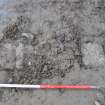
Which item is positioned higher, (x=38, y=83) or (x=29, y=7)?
(x=29, y=7)

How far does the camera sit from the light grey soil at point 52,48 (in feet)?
8.54

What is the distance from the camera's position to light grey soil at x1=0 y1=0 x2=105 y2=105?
8.54 feet

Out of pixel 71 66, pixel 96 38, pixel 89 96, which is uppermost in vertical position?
pixel 96 38

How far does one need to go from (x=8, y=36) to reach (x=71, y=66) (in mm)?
1000

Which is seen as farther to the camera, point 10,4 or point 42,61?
point 10,4

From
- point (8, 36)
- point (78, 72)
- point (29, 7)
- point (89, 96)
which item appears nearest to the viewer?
point (89, 96)

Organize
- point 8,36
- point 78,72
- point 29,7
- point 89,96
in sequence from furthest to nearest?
point 29,7
point 8,36
point 78,72
point 89,96

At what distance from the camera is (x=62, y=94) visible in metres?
2.61

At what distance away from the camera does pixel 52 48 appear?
295cm

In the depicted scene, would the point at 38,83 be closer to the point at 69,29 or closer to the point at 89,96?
the point at 89,96

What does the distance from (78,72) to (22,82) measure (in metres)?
0.74

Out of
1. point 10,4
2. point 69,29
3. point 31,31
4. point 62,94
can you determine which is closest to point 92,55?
point 69,29

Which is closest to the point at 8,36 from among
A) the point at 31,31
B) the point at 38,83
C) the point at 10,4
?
the point at 31,31

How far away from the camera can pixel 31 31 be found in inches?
122
